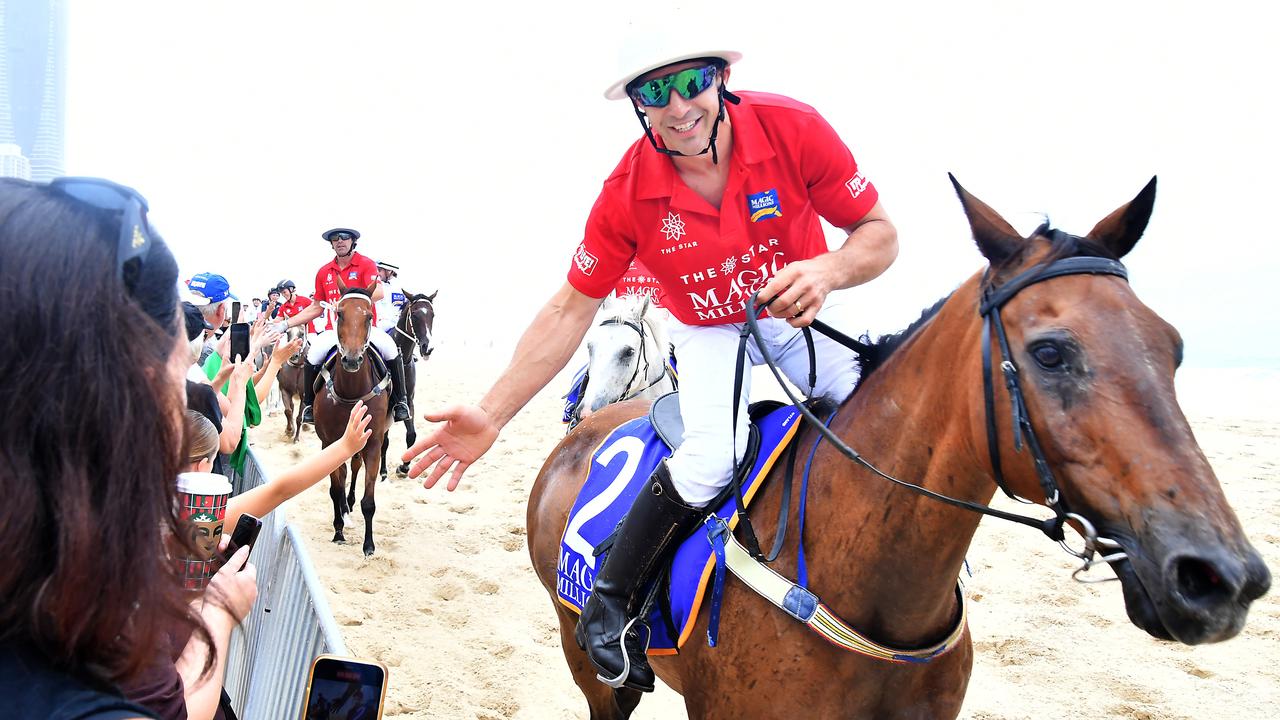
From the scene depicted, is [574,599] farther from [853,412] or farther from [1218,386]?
[1218,386]

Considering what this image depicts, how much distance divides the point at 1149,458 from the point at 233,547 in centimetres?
210

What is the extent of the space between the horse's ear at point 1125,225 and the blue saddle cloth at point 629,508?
3.36ft

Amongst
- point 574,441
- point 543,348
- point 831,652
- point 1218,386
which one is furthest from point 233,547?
point 1218,386

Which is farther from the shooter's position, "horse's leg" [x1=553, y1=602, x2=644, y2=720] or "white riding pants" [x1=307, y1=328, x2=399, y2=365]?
"white riding pants" [x1=307, y1=328, x2=399, y2=365]

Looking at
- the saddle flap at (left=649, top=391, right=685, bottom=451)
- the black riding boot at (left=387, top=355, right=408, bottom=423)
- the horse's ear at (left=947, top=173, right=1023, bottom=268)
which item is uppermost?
the horse's ear at (left=947, top=173, right=1023, bottom=268)

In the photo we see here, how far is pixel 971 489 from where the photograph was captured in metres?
2.00

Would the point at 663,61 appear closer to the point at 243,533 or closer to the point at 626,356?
the point at 243,533

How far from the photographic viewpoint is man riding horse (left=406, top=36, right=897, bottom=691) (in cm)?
248

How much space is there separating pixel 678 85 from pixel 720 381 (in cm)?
96

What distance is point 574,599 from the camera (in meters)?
3.17

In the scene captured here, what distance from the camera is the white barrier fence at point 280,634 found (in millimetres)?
2697

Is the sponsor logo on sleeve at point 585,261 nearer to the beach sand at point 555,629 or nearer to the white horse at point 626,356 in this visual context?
the beach sand at point 555,629

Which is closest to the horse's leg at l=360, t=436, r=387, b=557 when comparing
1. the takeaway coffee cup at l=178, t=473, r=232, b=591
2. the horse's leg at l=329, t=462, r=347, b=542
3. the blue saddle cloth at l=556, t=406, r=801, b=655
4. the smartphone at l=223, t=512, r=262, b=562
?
the horse's leg at l=329, t=462, r=347, b=542

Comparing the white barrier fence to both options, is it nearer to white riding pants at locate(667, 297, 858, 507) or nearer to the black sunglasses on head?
white riding pants at locate(667, 297, 858, 507)
